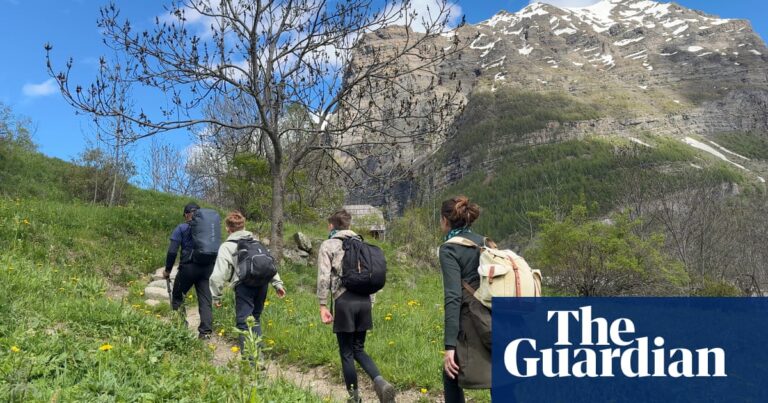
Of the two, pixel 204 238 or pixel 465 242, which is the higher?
pixel 204 238

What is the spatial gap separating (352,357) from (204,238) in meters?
3.04

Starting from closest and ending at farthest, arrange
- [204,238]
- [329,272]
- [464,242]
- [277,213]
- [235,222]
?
[464,242]
[329,272]
[235,222]
[204,238]
[277,213]

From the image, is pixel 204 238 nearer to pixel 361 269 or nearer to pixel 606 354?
pixel 361 269

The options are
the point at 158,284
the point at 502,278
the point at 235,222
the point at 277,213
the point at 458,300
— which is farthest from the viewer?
the point at 277,213

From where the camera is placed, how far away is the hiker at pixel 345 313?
4914 millimetres

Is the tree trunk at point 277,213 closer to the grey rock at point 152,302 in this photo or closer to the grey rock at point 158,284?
the grey rock at point 158,284

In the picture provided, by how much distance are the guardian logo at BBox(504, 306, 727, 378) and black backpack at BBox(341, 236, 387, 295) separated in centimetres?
154

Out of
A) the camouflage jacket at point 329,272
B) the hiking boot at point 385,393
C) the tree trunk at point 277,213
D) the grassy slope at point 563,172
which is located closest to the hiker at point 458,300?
the hiking boot at point 385,393


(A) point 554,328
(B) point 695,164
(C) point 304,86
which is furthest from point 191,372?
(B) point 695,164

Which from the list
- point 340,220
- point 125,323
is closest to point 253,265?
point 340,220

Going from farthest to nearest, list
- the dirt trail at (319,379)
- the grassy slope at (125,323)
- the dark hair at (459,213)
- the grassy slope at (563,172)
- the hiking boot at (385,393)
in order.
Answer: the grassy slope at (563,172) < the dirt trail at (319,379) < the hiking boot at (385,393) < the dark hair at (459,213) < the grassy slope at (125,323)

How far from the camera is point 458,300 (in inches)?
145

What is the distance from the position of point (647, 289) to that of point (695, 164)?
157878 millimetres

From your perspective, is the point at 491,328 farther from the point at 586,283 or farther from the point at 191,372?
the point at 586,283
